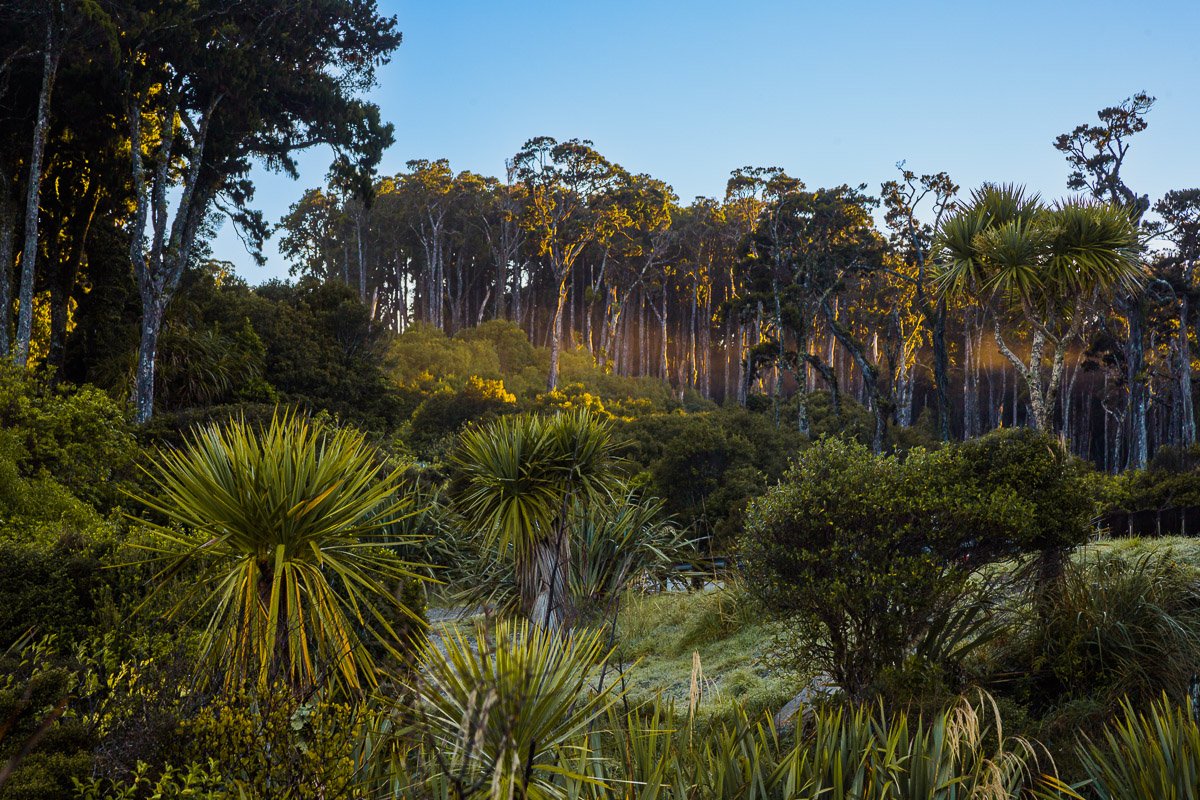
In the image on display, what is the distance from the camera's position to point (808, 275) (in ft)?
140

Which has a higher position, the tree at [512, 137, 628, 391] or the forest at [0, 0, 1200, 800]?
the tree at [512, 137, 628, 391]

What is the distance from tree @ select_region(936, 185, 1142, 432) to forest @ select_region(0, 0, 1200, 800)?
0.30ft

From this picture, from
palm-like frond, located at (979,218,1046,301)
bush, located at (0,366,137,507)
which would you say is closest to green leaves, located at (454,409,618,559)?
bush, located at (0,366,137,507)

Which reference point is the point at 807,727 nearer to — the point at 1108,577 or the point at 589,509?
the point at 1108,577

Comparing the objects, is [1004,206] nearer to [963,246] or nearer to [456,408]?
[963,246]

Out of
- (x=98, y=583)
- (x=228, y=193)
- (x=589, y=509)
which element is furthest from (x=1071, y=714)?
(x=228, y=193)

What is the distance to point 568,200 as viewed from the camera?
54.7 m

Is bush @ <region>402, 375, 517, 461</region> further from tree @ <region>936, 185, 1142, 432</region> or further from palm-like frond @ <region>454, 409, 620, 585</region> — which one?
palm-like frond @ <region>454, 409, 620, 585</region>

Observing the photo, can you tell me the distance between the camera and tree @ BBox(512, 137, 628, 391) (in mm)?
53625

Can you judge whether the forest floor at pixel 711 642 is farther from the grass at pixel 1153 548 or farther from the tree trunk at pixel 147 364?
the tree trunk at pixel 147 364

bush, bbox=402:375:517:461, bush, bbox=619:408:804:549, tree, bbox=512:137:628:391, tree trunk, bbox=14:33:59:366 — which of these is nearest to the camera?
tree trunk, bbox=14:33:59:366

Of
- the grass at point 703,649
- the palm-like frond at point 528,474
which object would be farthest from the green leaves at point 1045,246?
the palm-like frond at point 528,474

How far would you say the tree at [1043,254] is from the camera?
16719 millimetres

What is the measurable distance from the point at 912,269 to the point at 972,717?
51967mm
